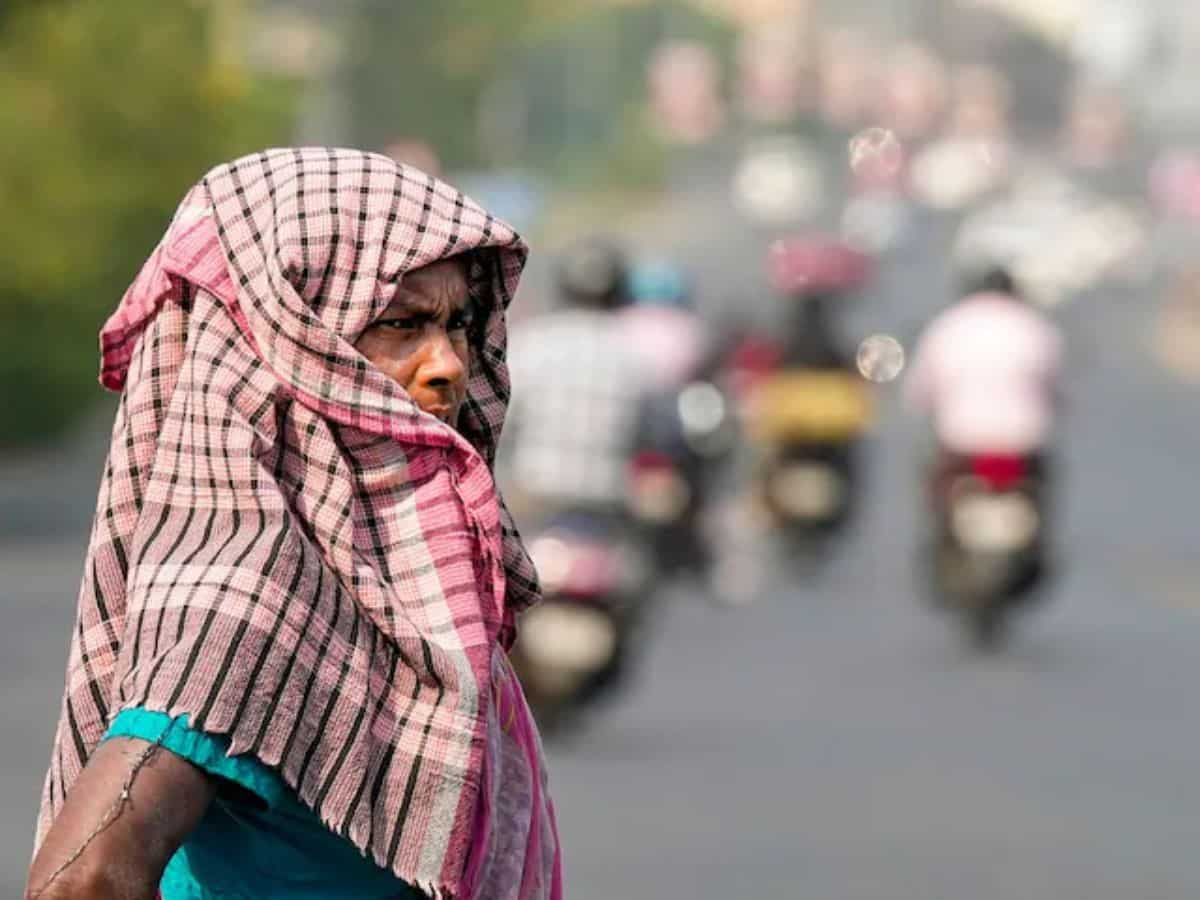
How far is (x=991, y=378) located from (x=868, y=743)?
11.4ft

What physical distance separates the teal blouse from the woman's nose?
0.40 metres

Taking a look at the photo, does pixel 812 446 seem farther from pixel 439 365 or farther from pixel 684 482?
pixel 439 365

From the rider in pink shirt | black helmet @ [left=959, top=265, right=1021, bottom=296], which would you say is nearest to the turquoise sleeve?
the rider in pink shirt

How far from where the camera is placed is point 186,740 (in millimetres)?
2441

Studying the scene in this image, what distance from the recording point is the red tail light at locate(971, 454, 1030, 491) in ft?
45.6

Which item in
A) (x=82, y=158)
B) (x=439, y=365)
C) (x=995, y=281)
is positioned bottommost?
(x=82, y=158)

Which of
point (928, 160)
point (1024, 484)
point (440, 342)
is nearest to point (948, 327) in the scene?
point (1024, 484)

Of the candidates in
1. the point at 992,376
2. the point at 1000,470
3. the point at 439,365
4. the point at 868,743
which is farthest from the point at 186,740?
the point at 992,376

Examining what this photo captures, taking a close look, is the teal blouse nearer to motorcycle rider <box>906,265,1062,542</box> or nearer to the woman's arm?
the woman's arm

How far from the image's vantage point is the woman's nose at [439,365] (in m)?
2.77

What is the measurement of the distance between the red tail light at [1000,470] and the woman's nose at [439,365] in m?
11.2

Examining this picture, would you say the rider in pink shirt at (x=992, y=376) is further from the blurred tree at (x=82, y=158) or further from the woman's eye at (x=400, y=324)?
the woman's eye at (x=400, y=324)

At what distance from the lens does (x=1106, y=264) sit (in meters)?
58.5

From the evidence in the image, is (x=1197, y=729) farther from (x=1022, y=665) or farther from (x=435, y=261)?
(x=435, y=261)
